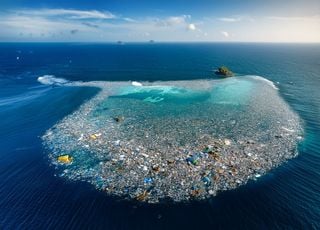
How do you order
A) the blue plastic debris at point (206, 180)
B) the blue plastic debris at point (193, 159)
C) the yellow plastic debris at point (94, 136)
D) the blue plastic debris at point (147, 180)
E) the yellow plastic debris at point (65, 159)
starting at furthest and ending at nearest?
1. the yellow plastic debris at point (94, 136)
2. the yellow plastic debris at point (65, 159)
3. the blue plastic debris at point (193, 159)
4. the blue plastic debris at point (147, 180)
5. the blue plastic debris at point (206, 180)

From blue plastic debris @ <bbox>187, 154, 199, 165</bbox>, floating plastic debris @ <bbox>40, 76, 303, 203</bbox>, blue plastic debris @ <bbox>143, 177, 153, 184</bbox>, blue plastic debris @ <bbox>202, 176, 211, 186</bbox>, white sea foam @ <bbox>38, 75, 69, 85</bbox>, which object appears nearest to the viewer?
blue plastic debris @ <bbox>202, 176, 211, 186</bbox>

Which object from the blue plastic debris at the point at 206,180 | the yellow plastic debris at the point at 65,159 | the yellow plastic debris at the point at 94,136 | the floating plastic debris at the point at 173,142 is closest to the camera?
the blue plastic debris at the point at 206,180

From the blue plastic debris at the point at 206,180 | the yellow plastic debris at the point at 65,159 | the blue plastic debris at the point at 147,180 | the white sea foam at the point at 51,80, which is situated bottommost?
the white sea foam at the point at 51,80

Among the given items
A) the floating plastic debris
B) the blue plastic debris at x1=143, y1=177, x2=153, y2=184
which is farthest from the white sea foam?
the blue plastic debris at x1=143, y1=177, x2=153, y2=184

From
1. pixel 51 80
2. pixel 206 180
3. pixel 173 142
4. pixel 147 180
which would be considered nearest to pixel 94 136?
pixel 173 142

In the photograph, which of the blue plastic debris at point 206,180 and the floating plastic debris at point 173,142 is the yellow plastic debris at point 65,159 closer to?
the floating plastic debris at point 173,142

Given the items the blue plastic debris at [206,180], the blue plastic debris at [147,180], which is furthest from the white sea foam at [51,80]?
the blue plastic debris at [206,180]

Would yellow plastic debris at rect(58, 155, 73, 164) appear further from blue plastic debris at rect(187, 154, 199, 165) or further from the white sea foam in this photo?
the white sea foam
